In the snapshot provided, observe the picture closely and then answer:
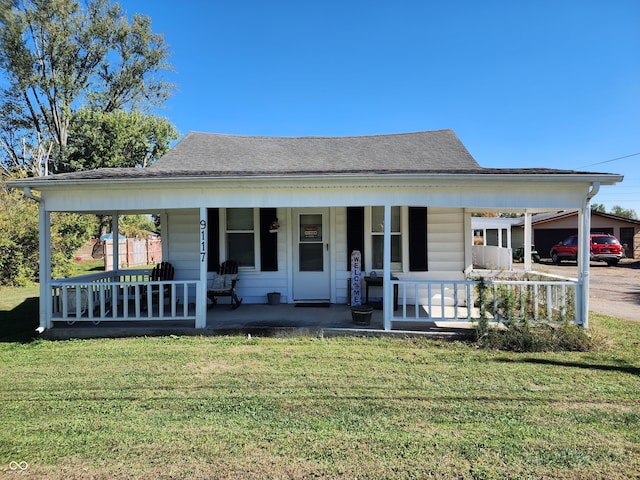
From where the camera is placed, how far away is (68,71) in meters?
24.1

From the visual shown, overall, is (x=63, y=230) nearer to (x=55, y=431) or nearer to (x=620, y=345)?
(x=55, y=431)

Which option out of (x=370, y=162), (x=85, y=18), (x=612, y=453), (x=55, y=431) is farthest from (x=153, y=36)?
(x=612, y=453)

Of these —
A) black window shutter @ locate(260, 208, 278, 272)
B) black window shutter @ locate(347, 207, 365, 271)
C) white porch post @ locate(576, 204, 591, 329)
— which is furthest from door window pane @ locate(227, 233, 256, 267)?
white porch post @ locate(576, 204, 591, 329)

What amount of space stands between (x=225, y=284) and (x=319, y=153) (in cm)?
465

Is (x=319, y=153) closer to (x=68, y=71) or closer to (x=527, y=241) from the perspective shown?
(x=527, y=241)

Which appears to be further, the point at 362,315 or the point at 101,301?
the point at 101,301

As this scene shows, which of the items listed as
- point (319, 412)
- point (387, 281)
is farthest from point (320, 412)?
point (387, 281)

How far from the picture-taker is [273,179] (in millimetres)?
6035

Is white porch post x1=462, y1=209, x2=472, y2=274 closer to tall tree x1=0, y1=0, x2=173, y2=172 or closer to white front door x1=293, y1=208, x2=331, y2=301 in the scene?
white front door x1=293, y1=208, x2=331, y2=301

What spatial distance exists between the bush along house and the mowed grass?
115cm

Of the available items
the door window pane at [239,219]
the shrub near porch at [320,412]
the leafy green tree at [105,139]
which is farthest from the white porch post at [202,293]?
the leafy green tree at [105,139]

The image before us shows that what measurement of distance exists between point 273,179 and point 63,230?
13.6 meters

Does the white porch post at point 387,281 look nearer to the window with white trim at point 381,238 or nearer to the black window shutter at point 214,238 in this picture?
the window with white trim at point 381,238

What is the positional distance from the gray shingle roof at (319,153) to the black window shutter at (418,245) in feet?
4.82
